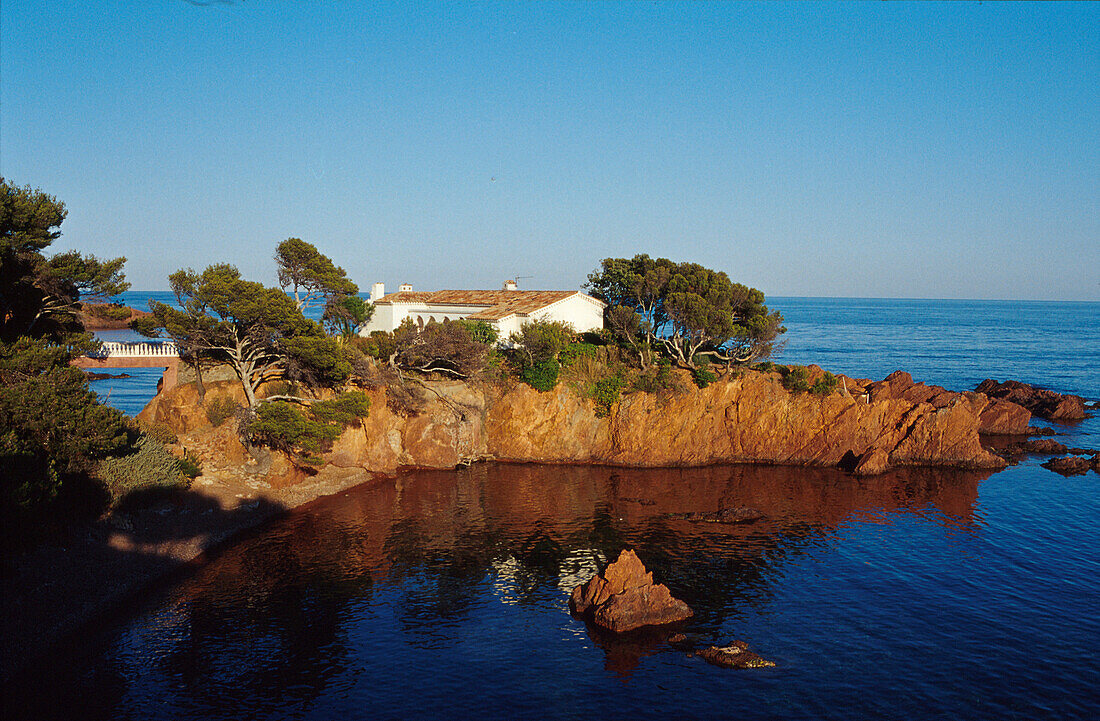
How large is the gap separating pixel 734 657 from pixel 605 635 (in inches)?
209

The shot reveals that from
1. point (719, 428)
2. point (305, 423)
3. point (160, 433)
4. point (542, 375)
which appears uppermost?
point (542, 375)

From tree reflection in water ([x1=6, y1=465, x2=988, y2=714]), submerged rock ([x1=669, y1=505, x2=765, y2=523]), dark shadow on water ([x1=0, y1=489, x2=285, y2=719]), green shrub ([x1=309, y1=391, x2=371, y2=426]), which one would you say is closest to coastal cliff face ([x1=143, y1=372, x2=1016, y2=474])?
tree reflection in water ([x1=6, y1=465, x2=988, y2=714])

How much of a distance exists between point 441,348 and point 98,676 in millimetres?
32244

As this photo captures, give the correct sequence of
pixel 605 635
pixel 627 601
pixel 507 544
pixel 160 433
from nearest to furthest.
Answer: pixel 605 635 < pixel 627 601 < pixel 507 544 < pixel 160 433

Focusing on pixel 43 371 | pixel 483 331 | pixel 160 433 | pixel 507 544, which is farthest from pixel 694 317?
pixel 43 371

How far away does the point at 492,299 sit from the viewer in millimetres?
67625

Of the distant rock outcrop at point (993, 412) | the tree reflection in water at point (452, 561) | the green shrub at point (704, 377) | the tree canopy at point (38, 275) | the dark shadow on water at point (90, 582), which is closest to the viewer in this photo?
the dark shadow on water at point (90, 582)

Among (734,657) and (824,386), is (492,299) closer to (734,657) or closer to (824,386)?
(824,386)

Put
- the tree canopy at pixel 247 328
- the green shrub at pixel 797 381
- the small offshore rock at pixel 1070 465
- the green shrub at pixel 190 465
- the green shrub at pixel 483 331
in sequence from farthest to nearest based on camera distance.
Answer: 1. the green shrub at pixel 483 331
2. the green shrub at pixel 797 381
3. the small offshore rock at pixel 1070 465
4. the tree canopy at pixel 247 328
5. the green shrub at pixel 190 465

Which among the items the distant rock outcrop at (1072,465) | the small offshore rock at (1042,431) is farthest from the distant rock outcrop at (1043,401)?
the distant rock outcrop at (1072,465)

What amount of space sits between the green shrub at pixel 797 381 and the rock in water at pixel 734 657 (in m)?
33.8

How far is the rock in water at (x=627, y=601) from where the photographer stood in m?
28.8

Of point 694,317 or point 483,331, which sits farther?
point 483,331

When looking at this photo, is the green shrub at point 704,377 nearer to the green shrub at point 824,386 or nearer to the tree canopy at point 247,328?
the green shrub at point 824,386
